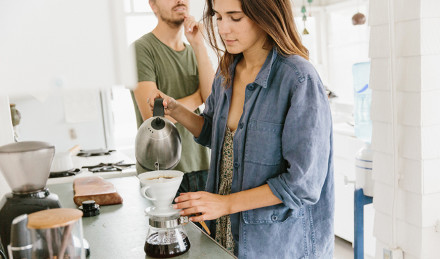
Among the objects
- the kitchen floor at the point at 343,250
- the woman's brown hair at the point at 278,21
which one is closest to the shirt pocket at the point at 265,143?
the woman's brown hair at the point at 278,21

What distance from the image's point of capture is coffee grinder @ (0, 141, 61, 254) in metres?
1.06

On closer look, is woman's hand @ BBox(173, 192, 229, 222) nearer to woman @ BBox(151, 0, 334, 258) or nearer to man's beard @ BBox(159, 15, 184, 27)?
woman @ BBox(151, 0, 334, 258)

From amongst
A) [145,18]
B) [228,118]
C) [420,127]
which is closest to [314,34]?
[145,18]

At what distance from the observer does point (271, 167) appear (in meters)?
1.33

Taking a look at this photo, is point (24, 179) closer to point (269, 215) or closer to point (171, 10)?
point (269, 215)

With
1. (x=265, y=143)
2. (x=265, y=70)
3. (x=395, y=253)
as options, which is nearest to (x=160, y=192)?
(x=265, y=143)

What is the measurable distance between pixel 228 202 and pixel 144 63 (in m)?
0.97

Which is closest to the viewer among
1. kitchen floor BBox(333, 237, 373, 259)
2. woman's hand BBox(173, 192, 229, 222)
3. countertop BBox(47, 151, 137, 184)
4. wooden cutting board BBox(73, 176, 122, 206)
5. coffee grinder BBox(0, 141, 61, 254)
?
coffee grinder BBox(0, 141, 61, 254)

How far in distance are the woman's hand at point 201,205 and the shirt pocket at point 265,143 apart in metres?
0.17

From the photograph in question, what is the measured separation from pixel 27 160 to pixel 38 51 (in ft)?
20.2

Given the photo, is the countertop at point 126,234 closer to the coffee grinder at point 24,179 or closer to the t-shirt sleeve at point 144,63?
the coffee grinder at point 24,179

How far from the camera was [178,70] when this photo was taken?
2084 millimetres

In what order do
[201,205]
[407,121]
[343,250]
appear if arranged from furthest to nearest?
[343,250] < [407,121] < [201,205]

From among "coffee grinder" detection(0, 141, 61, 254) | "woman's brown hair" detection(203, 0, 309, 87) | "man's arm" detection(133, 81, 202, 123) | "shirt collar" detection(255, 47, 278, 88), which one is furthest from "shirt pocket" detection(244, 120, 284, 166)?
"man's arm" detection(133, 81, 202, 123)
